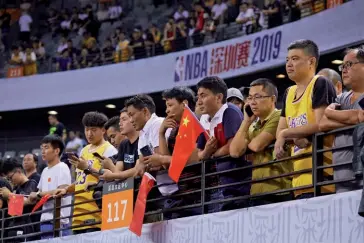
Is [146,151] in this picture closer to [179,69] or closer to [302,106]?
[302,106]

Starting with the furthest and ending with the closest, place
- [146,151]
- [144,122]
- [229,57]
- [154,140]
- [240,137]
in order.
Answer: [229,57], [144,122], [146,151], [154,140], [240,137]

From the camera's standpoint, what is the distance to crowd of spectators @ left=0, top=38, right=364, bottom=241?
6.23 metres

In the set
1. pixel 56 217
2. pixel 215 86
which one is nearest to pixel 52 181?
pixel 56 217

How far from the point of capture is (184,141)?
752 centimetres

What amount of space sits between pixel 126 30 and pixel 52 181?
15241 mm

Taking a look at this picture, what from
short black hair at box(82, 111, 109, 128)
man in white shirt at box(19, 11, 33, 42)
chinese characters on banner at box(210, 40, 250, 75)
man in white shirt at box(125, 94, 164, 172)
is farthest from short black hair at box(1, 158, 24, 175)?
man in white shirt at box(19, 11, 33, 42)

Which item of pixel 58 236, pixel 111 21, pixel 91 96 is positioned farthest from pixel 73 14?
pixel 58 236

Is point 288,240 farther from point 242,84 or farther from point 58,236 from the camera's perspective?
point 242,84

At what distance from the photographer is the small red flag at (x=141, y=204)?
812 centimetres

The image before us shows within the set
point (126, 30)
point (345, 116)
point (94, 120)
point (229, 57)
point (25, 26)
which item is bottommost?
point (345, 116)

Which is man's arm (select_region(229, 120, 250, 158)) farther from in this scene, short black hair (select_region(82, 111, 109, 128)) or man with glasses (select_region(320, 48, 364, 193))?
short black hair (select_region(82, 111, 109, 128))

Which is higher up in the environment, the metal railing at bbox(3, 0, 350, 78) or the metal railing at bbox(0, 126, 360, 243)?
the metal railing at bbox(3, 0, 350, 78)

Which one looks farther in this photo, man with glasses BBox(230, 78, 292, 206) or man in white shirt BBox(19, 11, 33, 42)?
man in white shirt BBox(19, 11, 33, 42)

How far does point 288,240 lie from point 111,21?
1949cm
